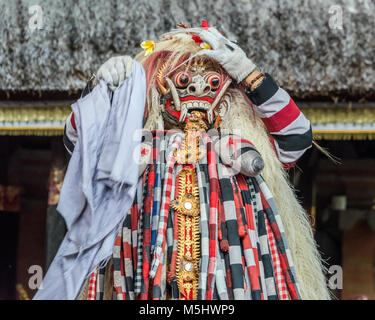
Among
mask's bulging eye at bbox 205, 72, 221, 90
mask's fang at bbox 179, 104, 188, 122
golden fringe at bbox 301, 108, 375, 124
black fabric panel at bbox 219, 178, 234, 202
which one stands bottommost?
black fabric panel at bbox 219, 178, 234, 202

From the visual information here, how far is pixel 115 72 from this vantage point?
1927 millimetres

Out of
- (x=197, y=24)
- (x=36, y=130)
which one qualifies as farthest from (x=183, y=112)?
(x=36, y=130)

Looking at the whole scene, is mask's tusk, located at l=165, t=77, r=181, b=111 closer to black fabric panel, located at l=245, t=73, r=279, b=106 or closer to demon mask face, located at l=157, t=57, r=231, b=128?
demon mask face, located at l=157, t=57, r=231, b=128

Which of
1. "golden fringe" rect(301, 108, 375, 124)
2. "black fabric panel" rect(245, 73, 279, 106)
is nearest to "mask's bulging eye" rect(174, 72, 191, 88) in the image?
"black fabric panel" rect(245, 73, 279, 106)

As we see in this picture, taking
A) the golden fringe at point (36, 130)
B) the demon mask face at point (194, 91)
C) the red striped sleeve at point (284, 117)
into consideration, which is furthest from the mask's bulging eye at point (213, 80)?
the golden fringe at point (36, 130)

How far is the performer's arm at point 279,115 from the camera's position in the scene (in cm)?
199

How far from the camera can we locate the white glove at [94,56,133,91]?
6.32ft

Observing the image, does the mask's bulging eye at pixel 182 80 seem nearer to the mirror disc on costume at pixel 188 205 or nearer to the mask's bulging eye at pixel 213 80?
the mask's bulging eye at pixel 213 80

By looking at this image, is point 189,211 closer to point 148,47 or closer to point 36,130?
point 148,47

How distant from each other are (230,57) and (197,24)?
4.13 feet

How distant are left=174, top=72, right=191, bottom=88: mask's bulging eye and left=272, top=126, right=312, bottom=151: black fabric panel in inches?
13.9
